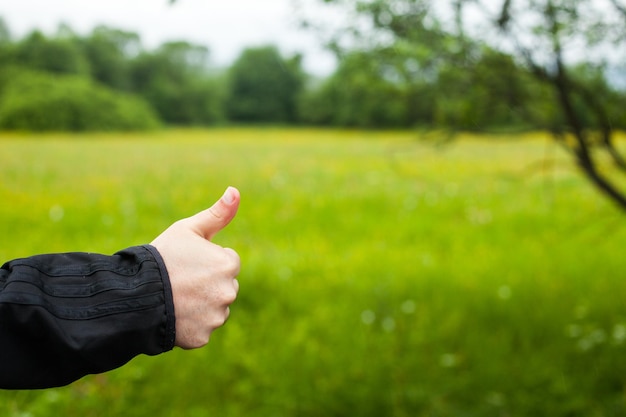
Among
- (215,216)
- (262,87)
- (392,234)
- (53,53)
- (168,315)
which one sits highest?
(53,53)

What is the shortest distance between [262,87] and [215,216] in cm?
498

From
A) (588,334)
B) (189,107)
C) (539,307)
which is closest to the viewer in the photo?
(588,334)

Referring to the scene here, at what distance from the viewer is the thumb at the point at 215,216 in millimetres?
1144

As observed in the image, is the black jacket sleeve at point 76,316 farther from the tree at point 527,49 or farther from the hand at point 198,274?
the tree at point 527,49

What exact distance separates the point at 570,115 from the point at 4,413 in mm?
2880

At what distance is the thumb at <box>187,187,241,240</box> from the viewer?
114 centimetres

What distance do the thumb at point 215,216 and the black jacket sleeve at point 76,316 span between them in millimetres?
122

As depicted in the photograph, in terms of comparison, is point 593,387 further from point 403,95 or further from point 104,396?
point 104,396

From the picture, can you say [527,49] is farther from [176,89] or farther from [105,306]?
[176,89]

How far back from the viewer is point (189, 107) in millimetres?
11492

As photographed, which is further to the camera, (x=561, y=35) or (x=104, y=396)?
(x=104, y=396)

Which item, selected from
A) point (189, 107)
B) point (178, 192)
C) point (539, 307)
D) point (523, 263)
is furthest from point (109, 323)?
point (189, 107)

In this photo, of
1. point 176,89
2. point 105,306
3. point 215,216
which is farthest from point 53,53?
point 105,306

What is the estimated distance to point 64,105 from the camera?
36.9 ft
